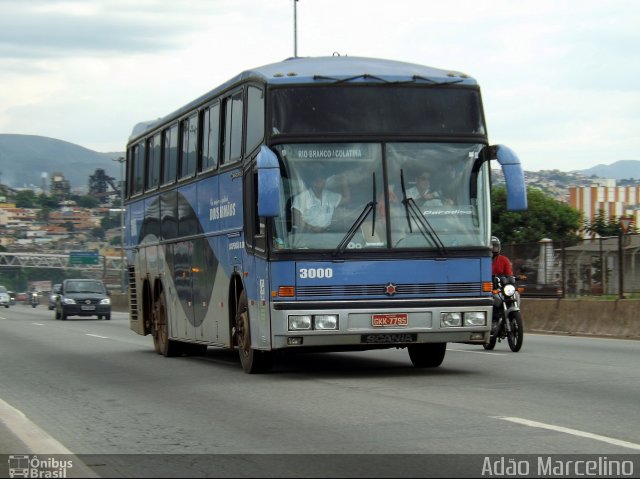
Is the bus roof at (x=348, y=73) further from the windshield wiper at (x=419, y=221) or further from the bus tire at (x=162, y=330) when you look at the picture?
the bus tire at (x=162, y=330)

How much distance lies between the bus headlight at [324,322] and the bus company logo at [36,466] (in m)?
5.25

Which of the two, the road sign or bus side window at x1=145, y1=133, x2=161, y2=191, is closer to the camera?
bus side window at x1=145, y1=133, x2=161, y2=191

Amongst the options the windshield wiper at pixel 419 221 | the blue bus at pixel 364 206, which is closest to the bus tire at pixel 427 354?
the blue bus at pixel 364 206

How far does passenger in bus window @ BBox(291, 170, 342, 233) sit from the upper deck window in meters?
0.76

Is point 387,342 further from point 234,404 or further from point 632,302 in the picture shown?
point 632,302

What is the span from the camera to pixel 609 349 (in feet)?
65.5

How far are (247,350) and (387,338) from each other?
2.18 meters

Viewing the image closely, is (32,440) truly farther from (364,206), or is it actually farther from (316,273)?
(364,206)

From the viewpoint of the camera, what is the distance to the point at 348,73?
14.6 metres

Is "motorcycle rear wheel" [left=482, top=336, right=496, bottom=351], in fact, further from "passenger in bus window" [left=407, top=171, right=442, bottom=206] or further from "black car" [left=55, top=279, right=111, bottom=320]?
"black car" [left=55, top=279, right=111, bottom=320]

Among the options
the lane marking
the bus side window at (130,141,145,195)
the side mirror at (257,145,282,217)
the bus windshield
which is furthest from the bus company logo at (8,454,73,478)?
the bus side window at (130,141,145,195)

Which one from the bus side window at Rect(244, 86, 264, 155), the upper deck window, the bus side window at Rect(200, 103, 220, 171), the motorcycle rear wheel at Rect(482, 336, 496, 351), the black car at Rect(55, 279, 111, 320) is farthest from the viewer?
the black car at Rect(55, 279, 111, 320)

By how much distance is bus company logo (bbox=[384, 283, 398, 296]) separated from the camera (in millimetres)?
13984

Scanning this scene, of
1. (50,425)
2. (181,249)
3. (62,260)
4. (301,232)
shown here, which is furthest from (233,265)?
(62,260)
